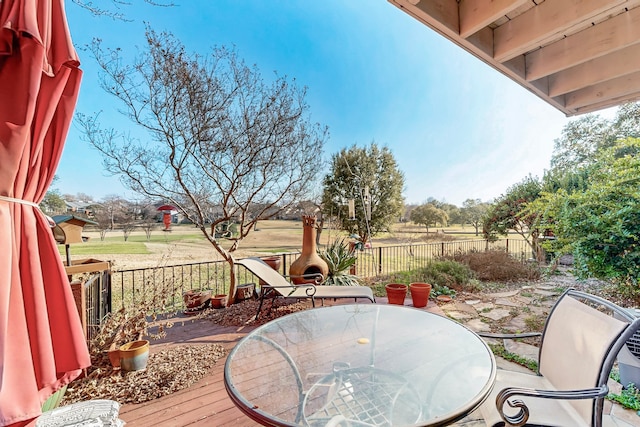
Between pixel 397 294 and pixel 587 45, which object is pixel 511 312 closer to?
pixel 397 294

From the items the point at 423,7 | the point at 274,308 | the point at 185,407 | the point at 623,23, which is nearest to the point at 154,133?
the point at 274,308

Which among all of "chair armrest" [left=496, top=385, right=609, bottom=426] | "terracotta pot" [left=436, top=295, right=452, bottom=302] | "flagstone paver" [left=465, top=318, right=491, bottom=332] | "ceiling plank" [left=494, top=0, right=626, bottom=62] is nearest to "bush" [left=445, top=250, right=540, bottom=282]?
"terracotta pot" [left=436, top=295, right=452, bottom=302]

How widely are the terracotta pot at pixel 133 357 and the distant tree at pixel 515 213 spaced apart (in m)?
7.83

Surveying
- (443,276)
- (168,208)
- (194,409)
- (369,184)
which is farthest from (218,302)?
(369,184)

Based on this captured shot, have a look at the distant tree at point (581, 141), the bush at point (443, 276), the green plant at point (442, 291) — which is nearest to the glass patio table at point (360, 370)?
the green plant at point (442, 291)

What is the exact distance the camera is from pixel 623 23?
1.69 m

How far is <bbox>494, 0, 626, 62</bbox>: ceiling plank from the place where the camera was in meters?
1.49

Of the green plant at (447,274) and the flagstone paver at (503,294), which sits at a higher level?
the green plant at (447,274)

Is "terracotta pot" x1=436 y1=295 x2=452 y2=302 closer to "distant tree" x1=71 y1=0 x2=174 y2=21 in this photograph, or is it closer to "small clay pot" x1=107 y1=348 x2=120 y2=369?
"small clay pot" x1=107 y1=348 x2=120 y2=369

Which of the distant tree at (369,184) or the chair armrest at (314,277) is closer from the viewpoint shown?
the chair armrest at (314,277)

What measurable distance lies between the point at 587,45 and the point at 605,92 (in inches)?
35.3

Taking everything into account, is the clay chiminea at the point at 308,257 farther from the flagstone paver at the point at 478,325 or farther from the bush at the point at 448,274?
the bush at the point at 448,274

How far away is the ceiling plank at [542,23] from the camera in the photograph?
1493mm

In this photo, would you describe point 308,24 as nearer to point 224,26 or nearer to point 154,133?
point 224,26
